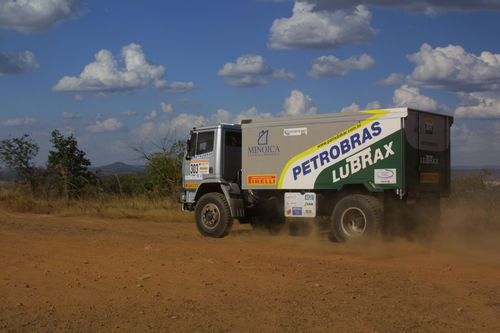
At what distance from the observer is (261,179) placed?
1270cm

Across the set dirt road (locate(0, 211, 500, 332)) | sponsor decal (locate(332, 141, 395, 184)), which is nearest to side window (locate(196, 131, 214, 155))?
dirt road (locate(0, 211, 500, 332))

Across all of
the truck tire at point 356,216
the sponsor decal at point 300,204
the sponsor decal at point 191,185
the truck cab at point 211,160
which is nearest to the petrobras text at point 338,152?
the sponsor decal at point 300,204

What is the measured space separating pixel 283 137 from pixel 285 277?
4976 mm

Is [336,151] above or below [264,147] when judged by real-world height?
below

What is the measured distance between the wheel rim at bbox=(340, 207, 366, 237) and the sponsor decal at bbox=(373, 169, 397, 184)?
0.79 metres

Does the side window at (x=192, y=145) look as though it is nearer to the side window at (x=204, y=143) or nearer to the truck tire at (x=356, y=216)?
the side window at (x=204, y=143)

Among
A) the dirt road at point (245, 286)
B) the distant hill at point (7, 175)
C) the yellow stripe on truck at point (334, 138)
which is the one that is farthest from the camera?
the distant hill at point (7, 175)

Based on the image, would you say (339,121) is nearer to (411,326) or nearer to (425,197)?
(425,197)

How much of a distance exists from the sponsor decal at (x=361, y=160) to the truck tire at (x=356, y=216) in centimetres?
50

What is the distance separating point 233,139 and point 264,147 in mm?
1301

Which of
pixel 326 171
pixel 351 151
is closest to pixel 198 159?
pixel 326 171

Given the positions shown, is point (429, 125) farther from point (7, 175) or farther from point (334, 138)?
point (7, 175)

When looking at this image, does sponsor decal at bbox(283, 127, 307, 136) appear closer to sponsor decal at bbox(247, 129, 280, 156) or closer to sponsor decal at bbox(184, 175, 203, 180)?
sponsor decal at bbox(247, 129, 280, 156)

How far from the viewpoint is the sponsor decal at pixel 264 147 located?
1245 cm
